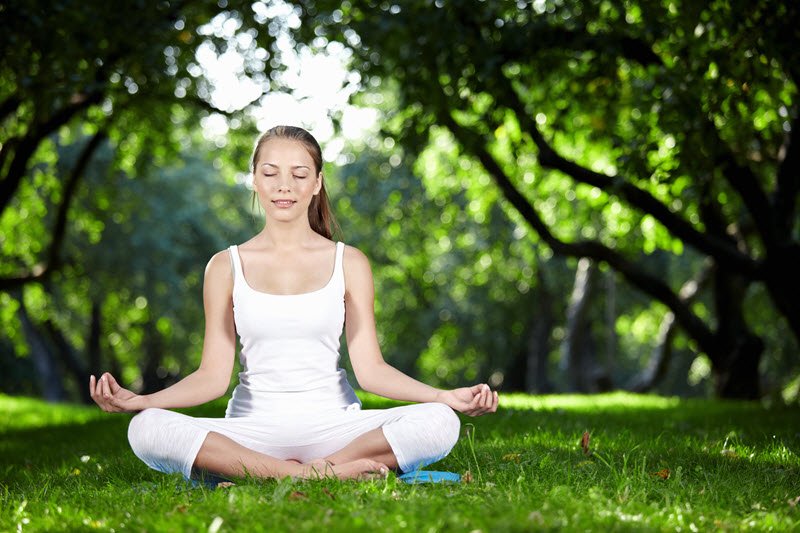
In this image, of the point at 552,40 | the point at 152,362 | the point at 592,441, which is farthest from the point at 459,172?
the point at 152,362

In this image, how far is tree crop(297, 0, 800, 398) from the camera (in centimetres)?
805

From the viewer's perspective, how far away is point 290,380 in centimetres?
485

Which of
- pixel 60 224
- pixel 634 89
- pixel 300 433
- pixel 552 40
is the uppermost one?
pixel 552 40

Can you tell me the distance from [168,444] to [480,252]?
1899cm

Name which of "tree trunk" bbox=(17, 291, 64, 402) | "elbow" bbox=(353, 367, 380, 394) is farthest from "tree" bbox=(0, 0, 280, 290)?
"tree trunk" bbox=(17, 291, 64, 402)

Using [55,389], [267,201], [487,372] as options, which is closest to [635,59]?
[267,201]

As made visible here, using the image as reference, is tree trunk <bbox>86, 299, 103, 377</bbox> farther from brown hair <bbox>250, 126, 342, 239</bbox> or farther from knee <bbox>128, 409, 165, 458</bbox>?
knee <bbox>128, 409, 165, 458</bbox>

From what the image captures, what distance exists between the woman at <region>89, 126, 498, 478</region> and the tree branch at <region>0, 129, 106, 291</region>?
32.5ft

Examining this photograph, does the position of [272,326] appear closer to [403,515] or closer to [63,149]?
[403,515]

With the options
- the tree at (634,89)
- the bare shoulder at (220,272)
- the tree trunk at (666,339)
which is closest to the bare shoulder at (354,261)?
the bare shoulder at (220,272)

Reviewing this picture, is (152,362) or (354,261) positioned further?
(152,362)

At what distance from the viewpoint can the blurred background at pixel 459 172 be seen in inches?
349

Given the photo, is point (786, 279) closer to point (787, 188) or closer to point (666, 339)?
point (787, 188)

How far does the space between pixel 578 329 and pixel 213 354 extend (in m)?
15.2
